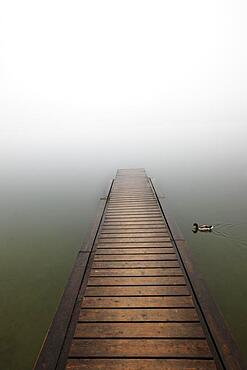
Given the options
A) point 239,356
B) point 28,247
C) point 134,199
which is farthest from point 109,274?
point 134,199

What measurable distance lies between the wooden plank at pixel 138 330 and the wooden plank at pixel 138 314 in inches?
4.1

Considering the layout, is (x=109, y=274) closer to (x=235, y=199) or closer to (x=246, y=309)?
(x=246, y=309)

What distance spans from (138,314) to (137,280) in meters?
1.14

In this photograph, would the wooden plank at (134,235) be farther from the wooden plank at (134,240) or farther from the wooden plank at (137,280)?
the wooden plank at (137,280)

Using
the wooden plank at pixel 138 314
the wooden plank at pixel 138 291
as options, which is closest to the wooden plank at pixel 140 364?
the wooden plank at pixel 138 314

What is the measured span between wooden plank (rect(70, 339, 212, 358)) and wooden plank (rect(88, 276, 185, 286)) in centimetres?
160

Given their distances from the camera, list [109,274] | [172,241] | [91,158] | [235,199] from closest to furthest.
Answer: [109,274], [172,241], [235,199], [91,158]

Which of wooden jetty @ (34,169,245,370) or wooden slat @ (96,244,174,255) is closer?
wooden jetty @ (34,169,245,370)

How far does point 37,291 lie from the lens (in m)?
7.58

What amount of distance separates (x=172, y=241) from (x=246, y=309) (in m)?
2.54

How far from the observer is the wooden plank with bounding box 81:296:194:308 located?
5238 millimetres

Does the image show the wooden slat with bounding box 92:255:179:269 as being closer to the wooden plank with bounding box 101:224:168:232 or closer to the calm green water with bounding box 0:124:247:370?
the calm green water with bounding box 0:124:247:370

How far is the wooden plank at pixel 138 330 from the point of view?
14.8 feet

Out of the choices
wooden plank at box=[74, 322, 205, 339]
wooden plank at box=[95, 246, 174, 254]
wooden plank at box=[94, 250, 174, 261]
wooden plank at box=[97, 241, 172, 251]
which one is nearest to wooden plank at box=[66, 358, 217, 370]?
wooden plank at box=[74, 322, 205, 339]
